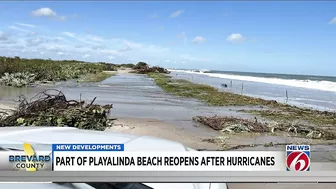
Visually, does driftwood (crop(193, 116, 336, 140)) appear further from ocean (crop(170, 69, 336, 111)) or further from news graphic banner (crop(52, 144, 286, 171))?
news graphic banner (crop(52, 144, 286, 171))

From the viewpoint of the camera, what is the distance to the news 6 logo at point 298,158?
793 mm

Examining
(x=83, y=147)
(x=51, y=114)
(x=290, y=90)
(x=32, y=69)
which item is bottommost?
(x=290, y=90)

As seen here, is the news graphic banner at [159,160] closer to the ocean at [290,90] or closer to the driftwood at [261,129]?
the ocean at [290,90]

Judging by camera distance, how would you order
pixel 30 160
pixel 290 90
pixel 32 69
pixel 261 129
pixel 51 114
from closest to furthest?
pixel 30 160 < pixel 51 114 < pixel 32 69 < pixel 261 129 < pixel 290 90

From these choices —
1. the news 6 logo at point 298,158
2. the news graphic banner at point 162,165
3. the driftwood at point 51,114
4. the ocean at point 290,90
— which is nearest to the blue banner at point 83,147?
the news graphic banner at point 162,165

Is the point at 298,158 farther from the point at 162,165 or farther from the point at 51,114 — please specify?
the point at 51,114

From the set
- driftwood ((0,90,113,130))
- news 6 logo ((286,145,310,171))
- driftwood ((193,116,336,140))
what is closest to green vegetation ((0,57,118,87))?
driftwood ((0,90,113,130))

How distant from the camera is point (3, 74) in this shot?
2.64 meters

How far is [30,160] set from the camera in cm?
77

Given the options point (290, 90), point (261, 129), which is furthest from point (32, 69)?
point (290, 90)

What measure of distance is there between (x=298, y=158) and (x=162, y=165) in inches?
11.8

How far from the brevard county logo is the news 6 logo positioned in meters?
0.52

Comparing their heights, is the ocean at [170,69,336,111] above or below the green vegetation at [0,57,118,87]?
below

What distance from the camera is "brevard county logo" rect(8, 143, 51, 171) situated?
754 mm
